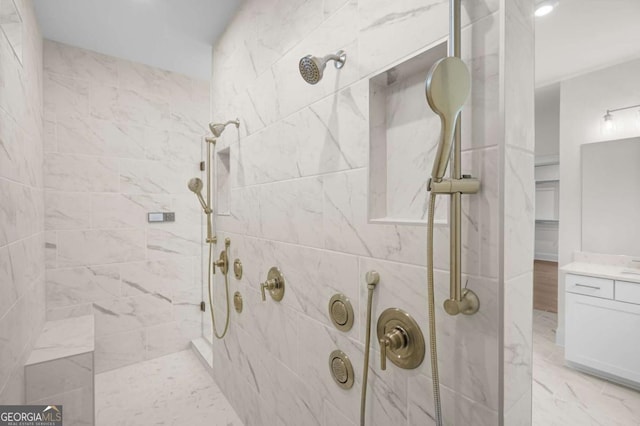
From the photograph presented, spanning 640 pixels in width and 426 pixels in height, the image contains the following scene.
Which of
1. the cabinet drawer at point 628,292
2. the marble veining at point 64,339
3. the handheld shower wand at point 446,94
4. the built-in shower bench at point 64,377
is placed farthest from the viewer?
the cabinet drawer at point 628,292

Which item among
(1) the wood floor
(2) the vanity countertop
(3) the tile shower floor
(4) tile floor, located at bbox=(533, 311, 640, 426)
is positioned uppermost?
(2) the vanity countertop

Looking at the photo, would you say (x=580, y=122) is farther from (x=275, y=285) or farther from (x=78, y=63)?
(x=78, y=63)

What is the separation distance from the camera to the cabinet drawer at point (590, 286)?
7.57 ft

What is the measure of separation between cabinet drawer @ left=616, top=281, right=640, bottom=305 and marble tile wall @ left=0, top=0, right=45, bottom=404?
3.71 m

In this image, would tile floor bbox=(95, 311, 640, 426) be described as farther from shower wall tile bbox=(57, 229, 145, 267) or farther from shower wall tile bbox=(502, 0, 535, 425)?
shower wall tile bbox=(502, 0, 535, 425)

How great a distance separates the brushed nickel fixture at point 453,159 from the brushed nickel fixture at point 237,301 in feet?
4.45

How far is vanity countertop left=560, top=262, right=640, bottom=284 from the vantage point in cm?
223

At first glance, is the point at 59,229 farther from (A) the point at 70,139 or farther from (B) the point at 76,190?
(A) the point at 70,139

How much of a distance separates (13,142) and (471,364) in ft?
6.69

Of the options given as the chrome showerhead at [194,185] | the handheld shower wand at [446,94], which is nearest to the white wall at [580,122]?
the handheld shower wand at [446,94]

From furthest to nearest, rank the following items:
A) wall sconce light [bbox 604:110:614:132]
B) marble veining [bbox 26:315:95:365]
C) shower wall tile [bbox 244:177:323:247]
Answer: wall sconce light [bbox 604:110:614:132] → marble veining [bbox 26:315:95:365] → shower wall tile [bbox 244:177:323:247]

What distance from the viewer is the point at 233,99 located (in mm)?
1840

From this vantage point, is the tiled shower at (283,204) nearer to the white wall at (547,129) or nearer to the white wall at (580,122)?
the white wall at (580,122)

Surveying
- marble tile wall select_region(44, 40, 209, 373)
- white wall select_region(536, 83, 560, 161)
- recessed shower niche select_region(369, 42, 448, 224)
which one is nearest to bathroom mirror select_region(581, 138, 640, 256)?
white wall select_region(536, 83, 560, 161)
